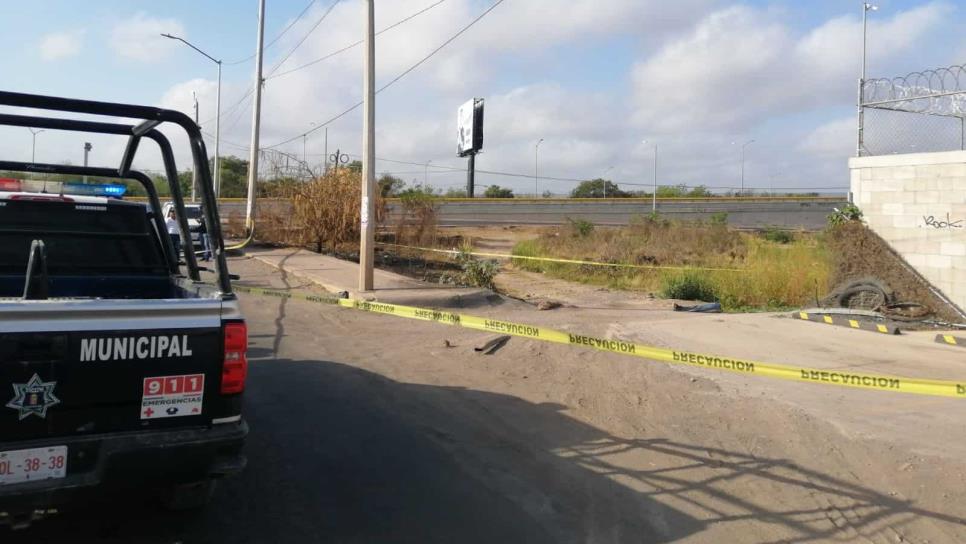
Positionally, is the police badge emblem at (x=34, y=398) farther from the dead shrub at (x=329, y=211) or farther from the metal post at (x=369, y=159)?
the dead shrub at (x=329, y=211)

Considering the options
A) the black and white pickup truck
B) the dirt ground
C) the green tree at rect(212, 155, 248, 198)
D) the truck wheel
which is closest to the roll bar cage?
the black and white pickup truck

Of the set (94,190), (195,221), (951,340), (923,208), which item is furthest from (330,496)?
(195,221)

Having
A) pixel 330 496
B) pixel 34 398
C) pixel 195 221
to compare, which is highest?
pixel 195 221

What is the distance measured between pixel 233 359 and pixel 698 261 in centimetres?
1854

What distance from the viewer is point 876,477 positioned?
5301 millimetres

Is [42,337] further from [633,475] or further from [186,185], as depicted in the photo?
[186,185]

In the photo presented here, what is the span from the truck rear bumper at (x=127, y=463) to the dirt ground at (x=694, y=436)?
75.3 inches

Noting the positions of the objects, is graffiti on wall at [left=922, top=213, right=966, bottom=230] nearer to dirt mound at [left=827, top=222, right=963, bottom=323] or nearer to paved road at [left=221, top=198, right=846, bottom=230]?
dirt mound at [left=827, top=222, right=963, bottom=323]

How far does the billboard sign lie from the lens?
42.4 metres

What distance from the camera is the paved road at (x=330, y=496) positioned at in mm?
4242

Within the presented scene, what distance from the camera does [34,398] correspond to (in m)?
3.33

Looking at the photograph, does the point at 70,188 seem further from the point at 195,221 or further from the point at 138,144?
the point at 195,221

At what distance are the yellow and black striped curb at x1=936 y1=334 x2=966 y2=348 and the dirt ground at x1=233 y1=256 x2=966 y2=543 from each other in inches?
8.2

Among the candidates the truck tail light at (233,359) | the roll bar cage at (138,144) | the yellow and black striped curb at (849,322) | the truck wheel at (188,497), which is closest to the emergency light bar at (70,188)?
the roll bar cage at (138,144)
